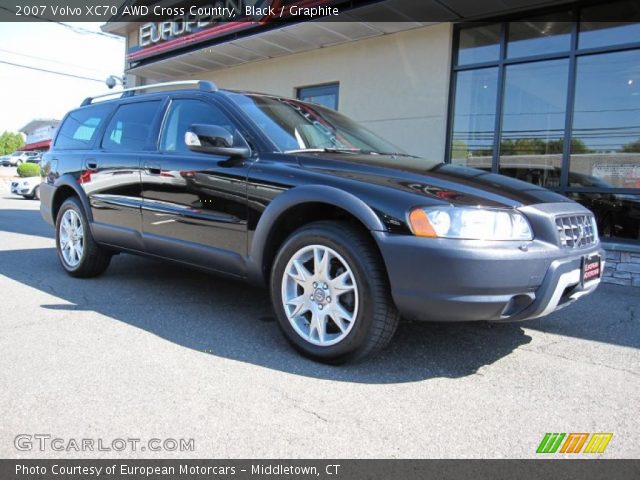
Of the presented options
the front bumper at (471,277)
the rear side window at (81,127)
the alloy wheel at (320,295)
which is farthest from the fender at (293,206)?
the rear side window at (81,127)

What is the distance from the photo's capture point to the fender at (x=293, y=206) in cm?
287

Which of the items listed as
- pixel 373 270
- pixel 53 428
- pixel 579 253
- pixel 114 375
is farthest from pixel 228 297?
pixel 579 253

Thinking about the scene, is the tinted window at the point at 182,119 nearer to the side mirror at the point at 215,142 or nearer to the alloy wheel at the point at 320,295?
the side mirror at the point at 215,142

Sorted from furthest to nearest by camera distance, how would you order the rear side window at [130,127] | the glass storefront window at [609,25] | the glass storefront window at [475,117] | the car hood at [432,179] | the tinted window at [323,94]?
the tinted window at [323,94]
the glass storefront window at [475,117]
the glass storefront window at [609,25]
the rear side window at [130,127]
the car hood at [432,179]

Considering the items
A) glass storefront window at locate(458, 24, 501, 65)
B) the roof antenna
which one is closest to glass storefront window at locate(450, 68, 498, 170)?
glass storefront window at locate(458, 24, 501, 65)

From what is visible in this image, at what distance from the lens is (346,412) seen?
2.48 metres

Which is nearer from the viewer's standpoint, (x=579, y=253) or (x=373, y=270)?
(x=373, y=270)

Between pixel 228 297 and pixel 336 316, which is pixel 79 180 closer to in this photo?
pixel 228 297

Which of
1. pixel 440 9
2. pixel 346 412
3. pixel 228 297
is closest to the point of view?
pixel 346 412

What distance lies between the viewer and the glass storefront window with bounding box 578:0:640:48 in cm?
631

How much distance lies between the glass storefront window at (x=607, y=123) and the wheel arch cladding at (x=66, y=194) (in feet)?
18.7

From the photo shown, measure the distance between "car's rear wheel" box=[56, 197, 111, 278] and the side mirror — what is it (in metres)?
2.01
